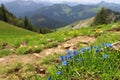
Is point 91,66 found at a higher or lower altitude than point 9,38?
higher

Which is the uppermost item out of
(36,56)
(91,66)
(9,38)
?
(91,66)

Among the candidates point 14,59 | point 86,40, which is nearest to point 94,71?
point 14,59

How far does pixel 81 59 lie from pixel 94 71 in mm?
801

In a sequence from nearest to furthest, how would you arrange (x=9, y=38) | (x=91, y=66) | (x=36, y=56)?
(x=91, y=66) → (x=36, y=56) → (x=9, y=38)

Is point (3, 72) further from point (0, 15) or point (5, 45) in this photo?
point (0, 15)

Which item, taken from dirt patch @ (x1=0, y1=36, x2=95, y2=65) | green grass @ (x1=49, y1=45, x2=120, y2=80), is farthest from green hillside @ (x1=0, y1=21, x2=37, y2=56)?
green grass @ (x1=49, y1=45, x2=120, y2=80)

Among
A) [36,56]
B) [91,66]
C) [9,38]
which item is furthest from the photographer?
[9,38]

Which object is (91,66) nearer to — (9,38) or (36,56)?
(36,56)

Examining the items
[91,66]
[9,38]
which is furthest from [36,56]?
[9,38]

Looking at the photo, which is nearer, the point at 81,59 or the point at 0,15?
the point at 81,59

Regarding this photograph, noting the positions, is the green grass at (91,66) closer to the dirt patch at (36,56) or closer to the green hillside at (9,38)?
the dirt patch at (36,56)

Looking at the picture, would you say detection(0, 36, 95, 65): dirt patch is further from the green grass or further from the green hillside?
the green grass

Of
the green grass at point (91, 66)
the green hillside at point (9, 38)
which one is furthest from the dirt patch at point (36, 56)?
the green grass at point (91, 66)

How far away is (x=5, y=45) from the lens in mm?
19641
